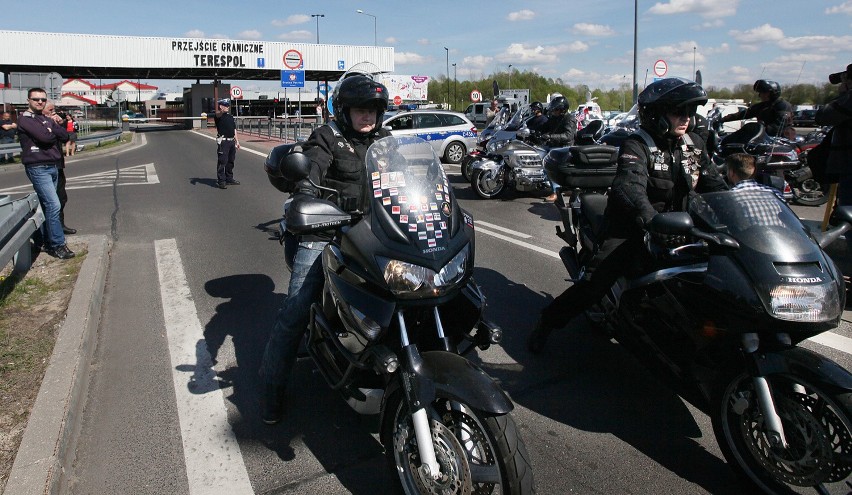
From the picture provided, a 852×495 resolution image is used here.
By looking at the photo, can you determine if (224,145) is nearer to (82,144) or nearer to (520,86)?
Result: (82,144)

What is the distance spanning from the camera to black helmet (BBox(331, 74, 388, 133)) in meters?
3.36

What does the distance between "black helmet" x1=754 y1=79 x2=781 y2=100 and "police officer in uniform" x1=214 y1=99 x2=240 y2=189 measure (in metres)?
9.84

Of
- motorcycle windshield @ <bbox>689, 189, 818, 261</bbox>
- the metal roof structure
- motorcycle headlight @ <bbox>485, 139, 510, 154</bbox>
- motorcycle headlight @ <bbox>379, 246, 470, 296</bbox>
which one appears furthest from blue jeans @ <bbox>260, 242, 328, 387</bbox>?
the metal roof structure

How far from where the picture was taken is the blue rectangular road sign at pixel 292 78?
25.6 meters

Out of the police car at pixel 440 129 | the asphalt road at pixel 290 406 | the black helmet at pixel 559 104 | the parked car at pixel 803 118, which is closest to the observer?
the asphalt road at pixel 290 406

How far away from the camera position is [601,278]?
391 centimetres

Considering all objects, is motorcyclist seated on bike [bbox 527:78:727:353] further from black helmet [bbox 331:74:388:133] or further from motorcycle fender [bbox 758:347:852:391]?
black helmet [bbox 331:74:388:133]

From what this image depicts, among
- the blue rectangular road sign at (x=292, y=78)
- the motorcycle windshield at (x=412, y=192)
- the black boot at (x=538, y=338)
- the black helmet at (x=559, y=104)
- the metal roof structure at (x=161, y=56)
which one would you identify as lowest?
the black boot at (x=538, y=338)

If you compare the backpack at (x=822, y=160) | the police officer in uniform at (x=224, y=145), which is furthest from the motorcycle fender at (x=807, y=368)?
the police officer in uniform at (x=224, y=145)

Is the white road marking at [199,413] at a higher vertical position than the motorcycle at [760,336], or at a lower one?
lower

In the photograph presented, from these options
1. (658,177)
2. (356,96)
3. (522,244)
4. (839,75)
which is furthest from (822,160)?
(356,96)

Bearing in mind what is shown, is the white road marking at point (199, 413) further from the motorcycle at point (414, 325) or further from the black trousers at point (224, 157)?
the black trousers at point (224, 157)

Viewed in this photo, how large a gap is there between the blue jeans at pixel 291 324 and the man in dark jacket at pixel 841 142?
15.4ft

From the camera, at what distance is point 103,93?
69688 millimetres
